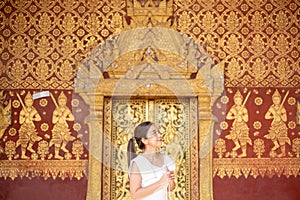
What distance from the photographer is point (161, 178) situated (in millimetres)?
4438

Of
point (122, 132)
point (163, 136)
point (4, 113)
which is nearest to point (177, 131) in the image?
point (163, 136)

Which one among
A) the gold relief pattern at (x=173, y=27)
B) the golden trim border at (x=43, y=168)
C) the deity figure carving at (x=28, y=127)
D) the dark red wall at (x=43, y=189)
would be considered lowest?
the dark red wall at (x=43, y=189)

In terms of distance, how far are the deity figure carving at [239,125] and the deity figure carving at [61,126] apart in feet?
5.99

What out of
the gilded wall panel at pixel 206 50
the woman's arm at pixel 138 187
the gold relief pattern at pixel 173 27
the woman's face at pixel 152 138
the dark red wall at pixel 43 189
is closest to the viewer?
the woman's arm at pixel 138 187

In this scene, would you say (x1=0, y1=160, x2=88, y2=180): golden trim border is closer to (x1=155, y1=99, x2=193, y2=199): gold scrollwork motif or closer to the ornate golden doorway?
the ornate golden doorway

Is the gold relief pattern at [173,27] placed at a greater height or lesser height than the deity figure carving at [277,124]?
greater

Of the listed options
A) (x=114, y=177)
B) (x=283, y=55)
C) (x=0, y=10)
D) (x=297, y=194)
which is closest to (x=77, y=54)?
(x=0, y=10)

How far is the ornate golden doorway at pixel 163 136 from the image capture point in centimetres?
642

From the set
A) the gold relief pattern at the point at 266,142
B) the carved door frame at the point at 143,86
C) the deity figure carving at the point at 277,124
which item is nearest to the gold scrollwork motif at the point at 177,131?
the carved door frame at the point at 143,86

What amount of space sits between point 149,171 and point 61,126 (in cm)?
232

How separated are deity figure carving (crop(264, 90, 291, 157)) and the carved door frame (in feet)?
2.07

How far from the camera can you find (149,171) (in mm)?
4422

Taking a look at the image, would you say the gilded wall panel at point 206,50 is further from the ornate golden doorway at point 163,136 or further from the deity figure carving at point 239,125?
the ornate golden doorway at point 163,136

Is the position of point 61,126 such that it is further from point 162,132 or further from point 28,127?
point 162,132
